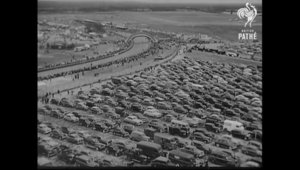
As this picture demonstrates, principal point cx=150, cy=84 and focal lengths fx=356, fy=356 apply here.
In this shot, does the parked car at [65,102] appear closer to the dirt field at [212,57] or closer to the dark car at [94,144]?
the dark car at [94,144]

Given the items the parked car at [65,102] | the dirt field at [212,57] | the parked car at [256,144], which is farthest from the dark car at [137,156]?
the dirt field at [212,57]

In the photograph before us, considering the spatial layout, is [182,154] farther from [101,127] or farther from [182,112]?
[101,127]

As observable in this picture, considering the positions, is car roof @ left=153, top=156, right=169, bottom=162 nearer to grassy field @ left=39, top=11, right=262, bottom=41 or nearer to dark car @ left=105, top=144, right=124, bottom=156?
dark car @ left=105, top=144, right=124, bottom=156

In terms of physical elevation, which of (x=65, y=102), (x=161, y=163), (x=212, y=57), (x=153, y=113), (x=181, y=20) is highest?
(x=181, y=20)

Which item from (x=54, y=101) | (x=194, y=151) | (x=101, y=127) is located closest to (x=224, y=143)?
(x=194, y=151)

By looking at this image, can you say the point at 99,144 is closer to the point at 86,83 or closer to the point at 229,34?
the point at 86,83

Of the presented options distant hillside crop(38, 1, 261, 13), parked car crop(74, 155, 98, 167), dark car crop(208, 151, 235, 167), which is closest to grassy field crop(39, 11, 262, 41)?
distant hillside crop(38, 1, 261, 13)
